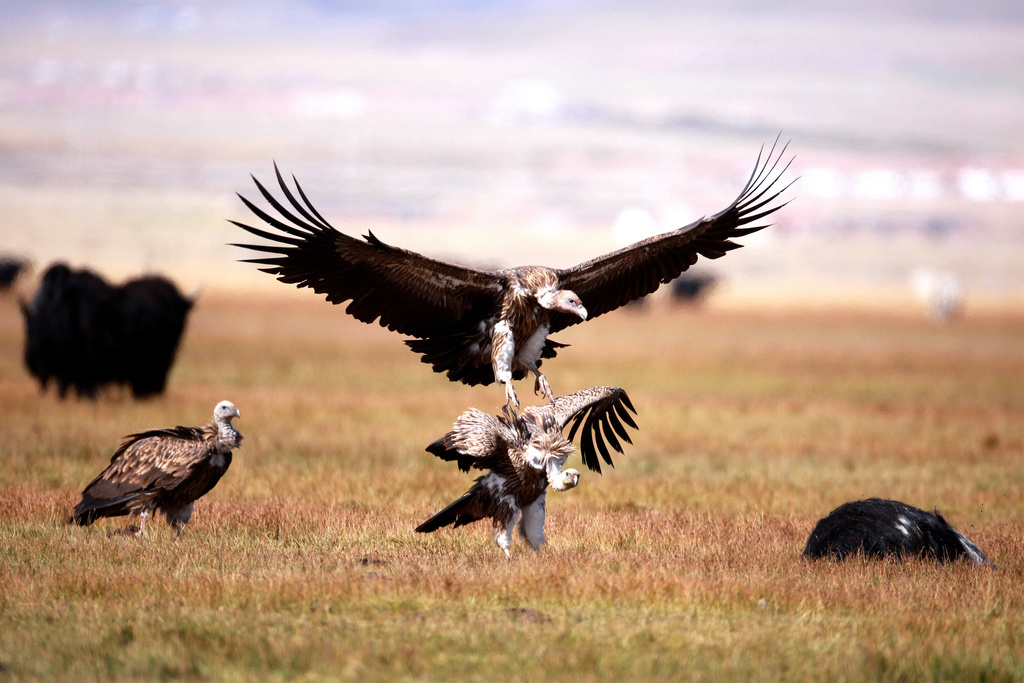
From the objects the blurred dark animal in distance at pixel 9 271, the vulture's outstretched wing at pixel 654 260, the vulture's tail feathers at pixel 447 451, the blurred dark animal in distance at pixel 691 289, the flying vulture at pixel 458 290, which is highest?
the blurred dark animal in distance at pixel 691 289

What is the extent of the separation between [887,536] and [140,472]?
18.4 feet

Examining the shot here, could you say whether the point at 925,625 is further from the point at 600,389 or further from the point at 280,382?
the point at 280,382

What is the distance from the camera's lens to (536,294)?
8.55 meters

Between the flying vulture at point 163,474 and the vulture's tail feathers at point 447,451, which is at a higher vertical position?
the vulture's tail feathers at point 447,451

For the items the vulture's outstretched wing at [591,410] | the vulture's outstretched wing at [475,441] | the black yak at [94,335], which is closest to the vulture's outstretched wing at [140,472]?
the vulture's outstretched wing at [475,441]

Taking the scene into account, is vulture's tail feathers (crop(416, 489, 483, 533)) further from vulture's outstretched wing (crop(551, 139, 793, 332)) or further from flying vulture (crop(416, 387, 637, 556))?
vulture's outstretched wing (crop(551, 139, 793, 332))

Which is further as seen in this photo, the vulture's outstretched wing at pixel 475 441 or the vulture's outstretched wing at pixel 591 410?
the vulture's outstretched wing at pixel 591 410

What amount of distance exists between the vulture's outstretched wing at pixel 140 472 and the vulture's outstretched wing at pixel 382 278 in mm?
1528

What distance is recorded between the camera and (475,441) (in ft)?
25.7

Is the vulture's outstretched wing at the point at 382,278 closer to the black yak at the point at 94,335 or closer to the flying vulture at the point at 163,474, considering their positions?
the flying vulture at the point at 163,474

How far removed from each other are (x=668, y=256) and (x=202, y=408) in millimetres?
11574

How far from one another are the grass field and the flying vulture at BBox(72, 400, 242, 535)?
0.73 feet

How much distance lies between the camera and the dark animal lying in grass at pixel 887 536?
8602 millimetres

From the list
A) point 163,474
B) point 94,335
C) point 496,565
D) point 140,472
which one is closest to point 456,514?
point 496,565
